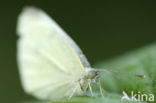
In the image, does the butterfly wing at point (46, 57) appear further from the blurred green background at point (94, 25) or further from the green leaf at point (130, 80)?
the blurred green background at point (94, 25)

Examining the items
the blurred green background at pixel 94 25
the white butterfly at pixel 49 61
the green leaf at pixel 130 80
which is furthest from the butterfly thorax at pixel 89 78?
the blurred green background at pixel 94 25

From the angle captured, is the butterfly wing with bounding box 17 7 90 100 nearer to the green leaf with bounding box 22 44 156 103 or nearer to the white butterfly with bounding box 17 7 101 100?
the white butterfly with bounding box 17 7 101 100

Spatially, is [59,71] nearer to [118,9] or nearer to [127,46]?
[127,46]

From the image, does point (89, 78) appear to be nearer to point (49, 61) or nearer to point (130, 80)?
point (130, 80)

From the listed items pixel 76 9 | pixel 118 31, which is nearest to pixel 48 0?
pixel 76 9

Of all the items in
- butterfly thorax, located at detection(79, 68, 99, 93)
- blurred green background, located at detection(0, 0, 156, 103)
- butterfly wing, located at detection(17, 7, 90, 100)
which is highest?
blurred green background, located at detection(0, 0, 156, 103)

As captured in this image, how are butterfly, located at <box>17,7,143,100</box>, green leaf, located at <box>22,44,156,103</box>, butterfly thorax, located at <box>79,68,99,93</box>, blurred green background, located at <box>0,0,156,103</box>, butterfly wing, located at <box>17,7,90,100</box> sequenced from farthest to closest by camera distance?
blurred green background, located at <box>0,0,156,103</box> < butterfly wing, located at <box>17,7,90,100</box> < butterfly, located at <box>17,7,143,100</box> < butterfly thorax, located at <box>79,68,99,93</box> < green leaf, located at <box>22,44,156,103</box>

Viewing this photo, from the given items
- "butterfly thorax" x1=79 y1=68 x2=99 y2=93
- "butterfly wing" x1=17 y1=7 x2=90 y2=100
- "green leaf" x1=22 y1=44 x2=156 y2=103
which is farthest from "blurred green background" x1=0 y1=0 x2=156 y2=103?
"butterfly thorax" x1=79 y1=68 x2=99 y2=93
